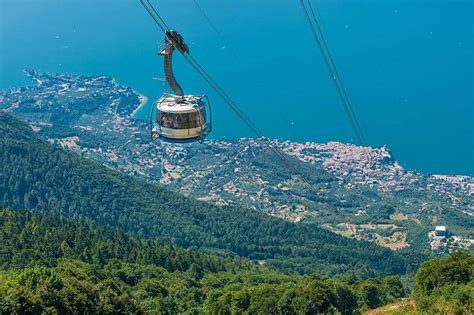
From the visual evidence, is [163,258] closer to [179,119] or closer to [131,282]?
[131,282]

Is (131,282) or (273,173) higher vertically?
(273,173)

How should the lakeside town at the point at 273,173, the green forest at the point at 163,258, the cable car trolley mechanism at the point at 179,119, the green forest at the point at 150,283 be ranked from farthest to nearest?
1. the lakeside town at the point at 273,173
2. the green forest at the point at 163,258
3. the green forest at the point at 150,283
4. the cable car trolley mechanism at the point at 179,119

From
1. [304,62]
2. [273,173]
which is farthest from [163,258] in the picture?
[304,62]

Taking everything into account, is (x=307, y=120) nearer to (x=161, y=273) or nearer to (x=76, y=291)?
(x=161, y=273)

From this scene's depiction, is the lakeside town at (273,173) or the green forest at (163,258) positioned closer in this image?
the green forest at (163,258)

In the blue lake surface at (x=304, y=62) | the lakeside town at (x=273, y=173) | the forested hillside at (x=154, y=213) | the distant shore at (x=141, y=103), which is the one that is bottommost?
the forested hillside at (x=154, y=213)

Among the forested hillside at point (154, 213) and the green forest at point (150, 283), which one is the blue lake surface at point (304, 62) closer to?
the forested hillside at point (154, 213)

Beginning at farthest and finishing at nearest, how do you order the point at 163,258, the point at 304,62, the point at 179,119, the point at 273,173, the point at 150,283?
1. the point at 304,62
2. the point at 273,173
3. the point at 163,258
4. the point at 150,283
5. the point at 179,119

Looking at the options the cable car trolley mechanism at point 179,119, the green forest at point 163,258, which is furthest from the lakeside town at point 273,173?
the cable car trolley mechanism at point 179,119
